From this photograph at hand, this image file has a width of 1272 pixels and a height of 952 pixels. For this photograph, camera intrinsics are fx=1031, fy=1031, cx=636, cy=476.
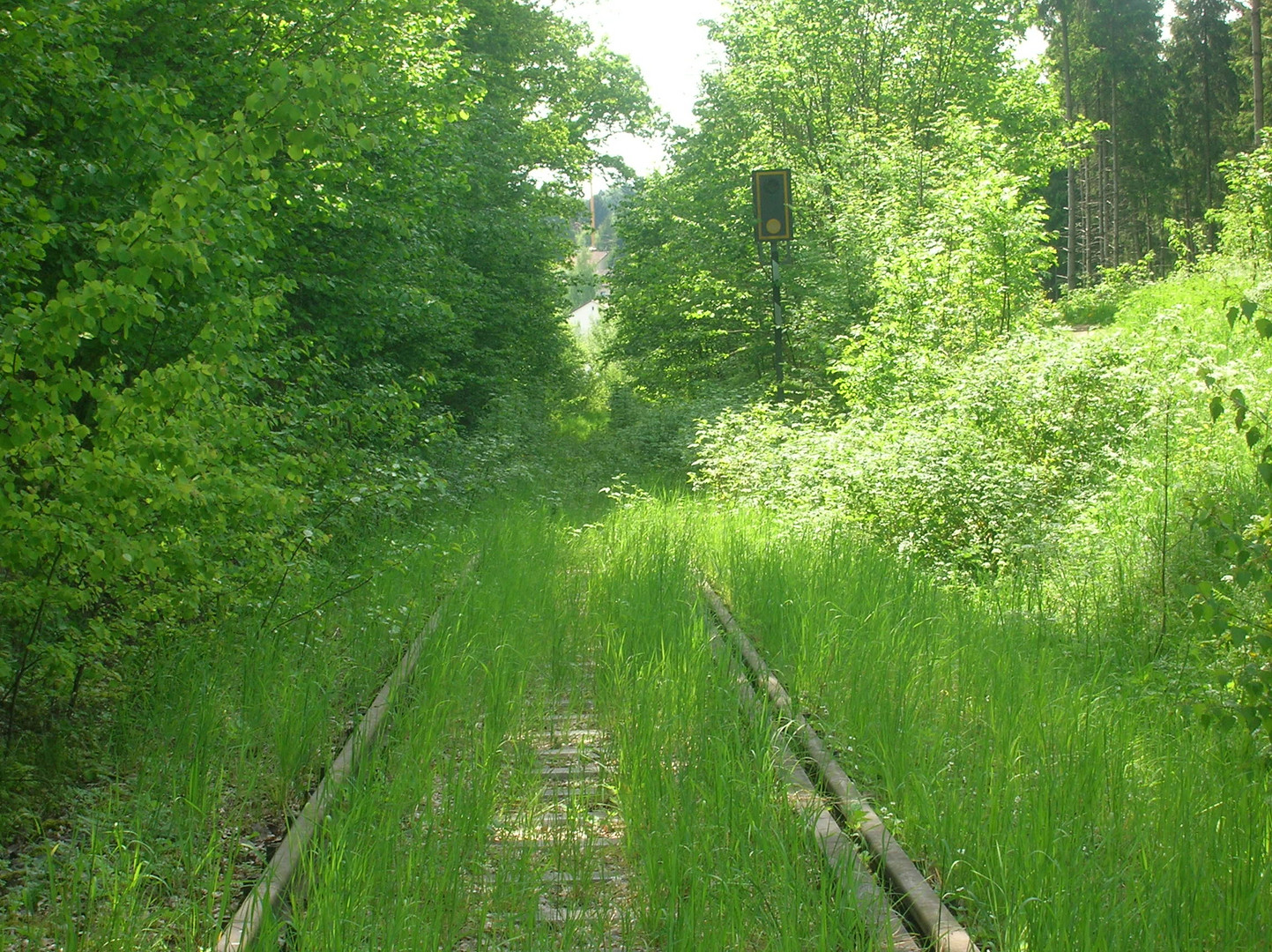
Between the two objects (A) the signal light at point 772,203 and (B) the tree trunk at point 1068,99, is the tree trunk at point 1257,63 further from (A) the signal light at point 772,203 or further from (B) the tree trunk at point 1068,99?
(A) the signal light at point 772,203

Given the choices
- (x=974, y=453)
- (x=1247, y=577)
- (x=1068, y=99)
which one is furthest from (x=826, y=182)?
(x=1068, y=99)

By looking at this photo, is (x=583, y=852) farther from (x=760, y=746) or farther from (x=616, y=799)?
(x=760, y=746)

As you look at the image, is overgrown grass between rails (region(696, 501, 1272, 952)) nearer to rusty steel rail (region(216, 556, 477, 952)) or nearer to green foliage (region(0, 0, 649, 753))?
rusty steel rail (region(216, 556, 477, 952))

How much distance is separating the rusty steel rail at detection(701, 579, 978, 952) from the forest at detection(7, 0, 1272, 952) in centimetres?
12

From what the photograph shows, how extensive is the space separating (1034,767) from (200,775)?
3.23 meters

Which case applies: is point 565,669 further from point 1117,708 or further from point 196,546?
point 1117,708

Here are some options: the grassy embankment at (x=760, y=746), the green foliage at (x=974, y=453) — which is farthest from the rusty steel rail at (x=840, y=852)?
the green foliage at (x=974, y=453)

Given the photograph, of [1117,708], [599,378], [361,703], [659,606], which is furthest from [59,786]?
[599,378]

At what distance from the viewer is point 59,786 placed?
4.07m

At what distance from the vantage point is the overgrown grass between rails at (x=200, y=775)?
3.00 meters

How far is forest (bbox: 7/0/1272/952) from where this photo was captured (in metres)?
3.26

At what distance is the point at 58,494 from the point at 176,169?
4.46 ft

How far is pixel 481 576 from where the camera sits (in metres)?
7.99

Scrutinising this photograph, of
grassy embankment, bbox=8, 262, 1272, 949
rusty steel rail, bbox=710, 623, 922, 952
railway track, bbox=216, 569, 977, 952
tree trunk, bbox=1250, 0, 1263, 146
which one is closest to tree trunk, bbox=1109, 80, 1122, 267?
tree trunk, bbox=1250, 0, 1263, 146
